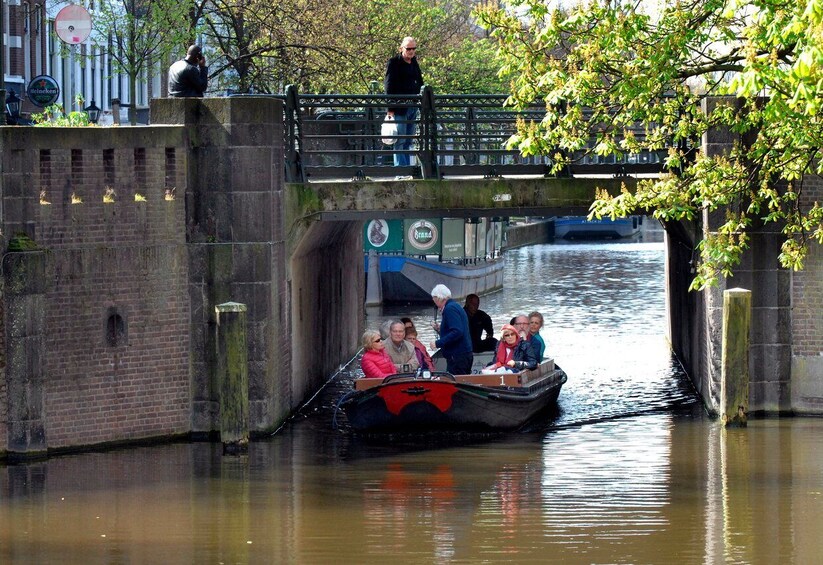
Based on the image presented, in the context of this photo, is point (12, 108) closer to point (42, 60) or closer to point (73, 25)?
point (73, 25)

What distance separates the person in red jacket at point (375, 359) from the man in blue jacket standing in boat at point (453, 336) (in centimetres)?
85

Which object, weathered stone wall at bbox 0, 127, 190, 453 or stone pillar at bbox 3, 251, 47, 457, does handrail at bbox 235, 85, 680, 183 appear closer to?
weathered stone wall at bbox 0, 127, 190, 453

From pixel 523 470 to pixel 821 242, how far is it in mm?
4529

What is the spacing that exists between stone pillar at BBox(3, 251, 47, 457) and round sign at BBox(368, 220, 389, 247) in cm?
2415

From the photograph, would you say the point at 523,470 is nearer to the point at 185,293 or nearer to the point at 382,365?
the point at 382,365

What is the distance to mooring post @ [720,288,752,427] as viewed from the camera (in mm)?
21188

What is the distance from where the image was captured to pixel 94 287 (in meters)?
20.1

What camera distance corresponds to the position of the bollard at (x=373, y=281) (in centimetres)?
4362

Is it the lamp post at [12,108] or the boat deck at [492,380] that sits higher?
the lamp post at [12,108]

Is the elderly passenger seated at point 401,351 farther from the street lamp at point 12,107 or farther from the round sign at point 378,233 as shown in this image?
the round sign at point 378,233

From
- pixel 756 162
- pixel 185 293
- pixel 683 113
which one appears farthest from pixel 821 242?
pixel 185 293

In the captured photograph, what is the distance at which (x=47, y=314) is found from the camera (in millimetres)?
19672

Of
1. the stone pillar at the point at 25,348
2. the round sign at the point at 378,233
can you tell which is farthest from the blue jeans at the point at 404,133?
the round sign at the point at 378,233

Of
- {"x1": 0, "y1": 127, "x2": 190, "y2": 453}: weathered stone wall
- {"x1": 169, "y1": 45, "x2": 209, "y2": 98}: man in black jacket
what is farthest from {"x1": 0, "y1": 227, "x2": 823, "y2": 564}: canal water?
{"x1": 169, "y1": 45, "x2": 209, "y2": 98}: man in black jacket
